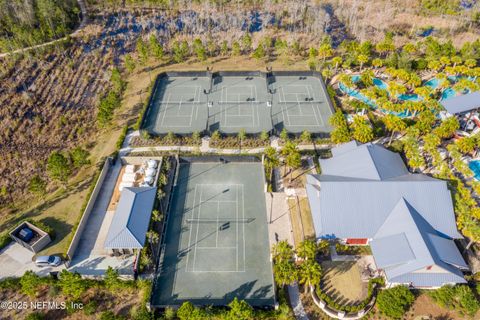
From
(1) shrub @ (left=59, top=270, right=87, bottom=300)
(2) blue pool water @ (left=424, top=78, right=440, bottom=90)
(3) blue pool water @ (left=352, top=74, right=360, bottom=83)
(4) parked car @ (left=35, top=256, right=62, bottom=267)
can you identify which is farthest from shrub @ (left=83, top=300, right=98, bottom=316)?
(2) blue pool water @ (left=424, top=78, right=440, bottom=90)

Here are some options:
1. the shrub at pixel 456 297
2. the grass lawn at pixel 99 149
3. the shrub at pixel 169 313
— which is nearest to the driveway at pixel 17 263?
the grass lawn at pixel 99 149

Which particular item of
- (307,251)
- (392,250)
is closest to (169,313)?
(307,251)

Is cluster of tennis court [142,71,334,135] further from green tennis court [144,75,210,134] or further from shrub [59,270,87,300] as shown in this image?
shrub [59,270,87,300]

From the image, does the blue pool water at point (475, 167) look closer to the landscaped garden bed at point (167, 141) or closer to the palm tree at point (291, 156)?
the palm tree at point (291, 156)

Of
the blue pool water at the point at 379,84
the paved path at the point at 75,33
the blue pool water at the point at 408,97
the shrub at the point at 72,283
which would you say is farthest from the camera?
the paved path at the point at 75,33

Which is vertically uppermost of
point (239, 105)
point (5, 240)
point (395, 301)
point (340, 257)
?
point (239, 105)

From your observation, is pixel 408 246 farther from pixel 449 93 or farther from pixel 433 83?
pixel 433 83
